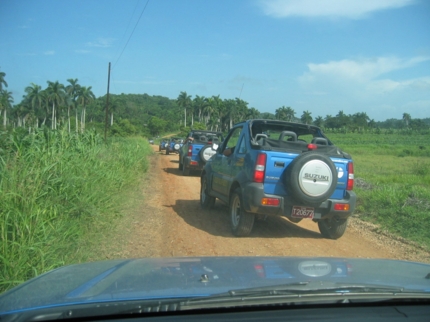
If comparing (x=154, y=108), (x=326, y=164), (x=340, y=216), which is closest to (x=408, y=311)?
(x=326, y=164)

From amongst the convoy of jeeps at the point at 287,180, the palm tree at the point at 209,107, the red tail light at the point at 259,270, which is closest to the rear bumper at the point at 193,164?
the convoy of jeeps at the point at 287,180

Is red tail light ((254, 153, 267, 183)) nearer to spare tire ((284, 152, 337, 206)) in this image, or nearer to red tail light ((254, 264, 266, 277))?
spare tire ((284, 152, 337, 206))

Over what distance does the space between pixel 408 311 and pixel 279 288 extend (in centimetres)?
72

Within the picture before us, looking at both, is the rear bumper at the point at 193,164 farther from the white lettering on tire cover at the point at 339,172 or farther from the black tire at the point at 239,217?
the white lettering on tire cover at the point at 339,172

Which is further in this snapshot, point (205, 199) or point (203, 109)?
point (203, 109)

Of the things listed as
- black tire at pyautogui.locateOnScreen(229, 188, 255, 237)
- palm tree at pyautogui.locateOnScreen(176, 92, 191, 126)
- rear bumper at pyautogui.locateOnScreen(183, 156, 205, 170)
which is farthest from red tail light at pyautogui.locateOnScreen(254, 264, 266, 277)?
palm tree at pyautogui.locateOnScreen(176, 92, 191, 126)

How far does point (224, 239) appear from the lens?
7.42 meters

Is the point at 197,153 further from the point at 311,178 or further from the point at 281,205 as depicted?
the point at 311,178

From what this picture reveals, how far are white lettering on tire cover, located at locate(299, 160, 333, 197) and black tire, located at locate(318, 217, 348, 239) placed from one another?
0.98 metres

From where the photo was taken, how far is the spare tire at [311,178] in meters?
6.71

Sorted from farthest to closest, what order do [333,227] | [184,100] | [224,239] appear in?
[184,100] < [333,227] < [224,239]

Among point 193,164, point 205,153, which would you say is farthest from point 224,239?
point 193,164

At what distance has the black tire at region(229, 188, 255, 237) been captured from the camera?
737 cm

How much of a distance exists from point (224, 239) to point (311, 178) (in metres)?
1.83
